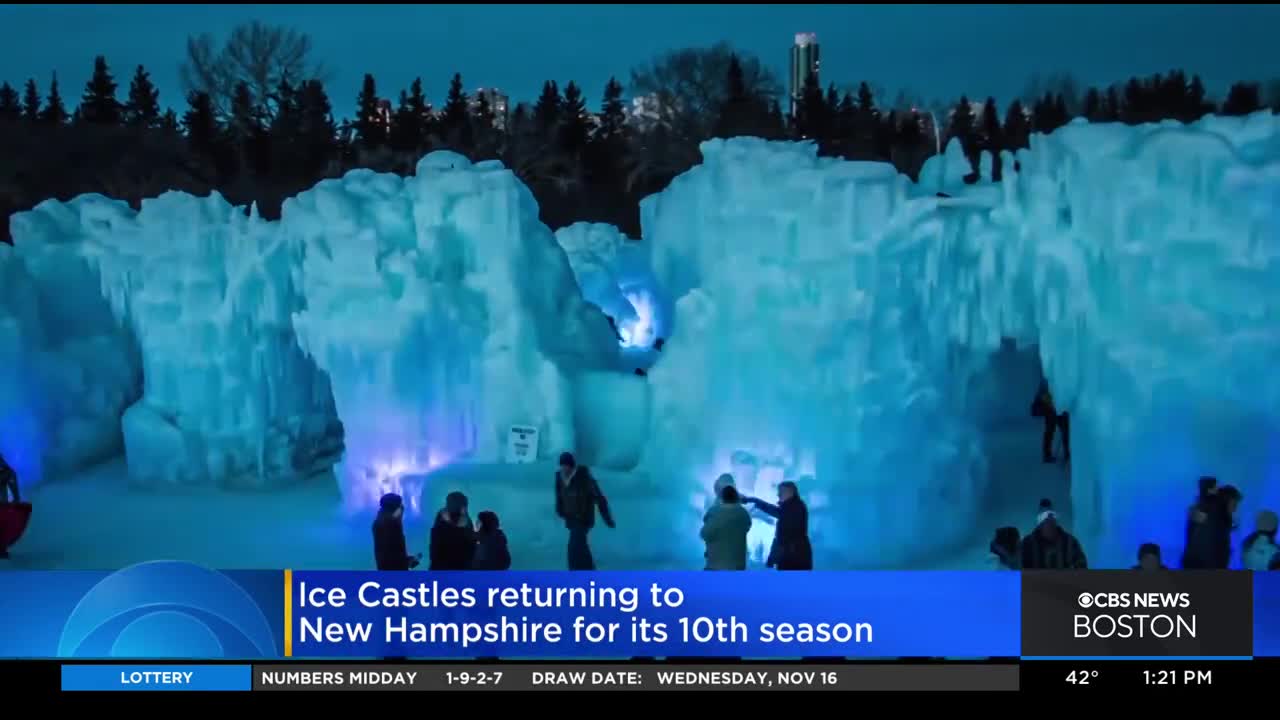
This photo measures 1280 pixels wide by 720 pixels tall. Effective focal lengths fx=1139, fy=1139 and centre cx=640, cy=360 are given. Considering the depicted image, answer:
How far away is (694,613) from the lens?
6.59 metres

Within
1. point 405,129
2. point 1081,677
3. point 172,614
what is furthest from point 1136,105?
point 172,614

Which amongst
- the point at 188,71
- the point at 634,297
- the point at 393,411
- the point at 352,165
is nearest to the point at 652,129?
the point at 352,165

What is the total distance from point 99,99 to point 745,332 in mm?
38368

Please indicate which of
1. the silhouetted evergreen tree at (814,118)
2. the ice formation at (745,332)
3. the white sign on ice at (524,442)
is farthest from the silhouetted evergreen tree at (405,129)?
the white sign on ice at (524,442)

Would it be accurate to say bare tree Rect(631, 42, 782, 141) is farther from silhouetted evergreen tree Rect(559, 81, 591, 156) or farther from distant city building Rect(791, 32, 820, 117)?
distant city building Rect(791, 32, 820, 117)

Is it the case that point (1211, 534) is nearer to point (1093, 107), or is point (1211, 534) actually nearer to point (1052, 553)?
point (1052, 553)

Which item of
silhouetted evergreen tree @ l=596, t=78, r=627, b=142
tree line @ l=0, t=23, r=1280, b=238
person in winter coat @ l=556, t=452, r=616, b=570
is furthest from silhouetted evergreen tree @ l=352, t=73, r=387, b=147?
person in winter coat @ l=556, t=452, r=616, b=570

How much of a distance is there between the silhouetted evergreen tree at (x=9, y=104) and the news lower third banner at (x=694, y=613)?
37277mm

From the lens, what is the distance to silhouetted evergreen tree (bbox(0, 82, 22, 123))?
3906cm

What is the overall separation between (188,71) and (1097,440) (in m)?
38.5

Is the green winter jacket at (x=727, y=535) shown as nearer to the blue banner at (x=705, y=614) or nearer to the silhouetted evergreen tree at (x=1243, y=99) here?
the blue banner at (x=705, y=614)

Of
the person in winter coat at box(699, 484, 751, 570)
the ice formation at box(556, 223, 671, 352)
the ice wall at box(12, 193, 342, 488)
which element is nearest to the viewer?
the person in winter coat at box(699, 484, 751, 570)

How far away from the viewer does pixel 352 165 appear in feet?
123
